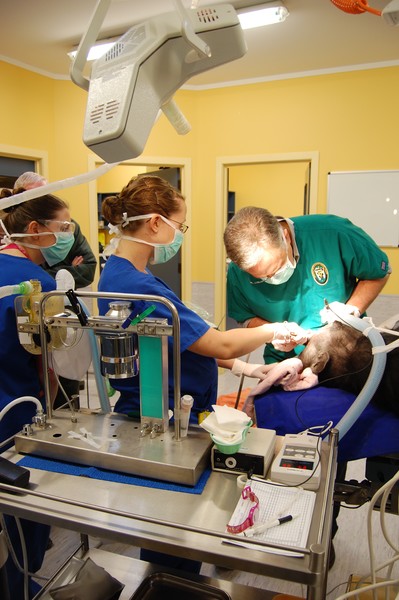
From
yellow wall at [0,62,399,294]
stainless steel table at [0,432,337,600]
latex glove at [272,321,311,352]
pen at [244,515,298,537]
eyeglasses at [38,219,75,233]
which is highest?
yellow wall at [0,62,399,294]

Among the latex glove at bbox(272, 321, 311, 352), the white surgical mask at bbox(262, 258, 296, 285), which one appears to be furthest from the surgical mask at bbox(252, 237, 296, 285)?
the latex glove at bbox(272, 321, 311, 352)

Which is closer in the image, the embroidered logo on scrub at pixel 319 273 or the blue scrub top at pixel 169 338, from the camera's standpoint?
the blue scrub top at pixel 169 338

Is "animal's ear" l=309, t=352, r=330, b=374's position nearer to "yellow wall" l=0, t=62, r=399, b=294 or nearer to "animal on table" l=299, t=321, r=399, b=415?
→ "animal on table" l=299, t=321, r=399, b=415

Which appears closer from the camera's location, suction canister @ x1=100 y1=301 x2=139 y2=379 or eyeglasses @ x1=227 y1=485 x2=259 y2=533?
eyeglasses @ x1=227 y1=485 x2=259 y2=533

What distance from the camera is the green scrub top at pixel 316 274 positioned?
179 centimetres

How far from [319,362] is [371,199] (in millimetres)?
2532

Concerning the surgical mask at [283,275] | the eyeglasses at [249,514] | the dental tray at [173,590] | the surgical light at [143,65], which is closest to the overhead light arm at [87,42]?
the surgical light at [143,65]

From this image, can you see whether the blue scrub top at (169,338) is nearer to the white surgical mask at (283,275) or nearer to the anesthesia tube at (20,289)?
the anesthesia tube at (20,289)

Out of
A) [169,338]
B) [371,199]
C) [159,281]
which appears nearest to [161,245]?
[159,281]

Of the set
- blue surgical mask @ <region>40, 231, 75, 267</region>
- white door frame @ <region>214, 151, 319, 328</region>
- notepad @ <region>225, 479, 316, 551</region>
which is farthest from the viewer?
white door frame @ <region>214, 151, 319, 328</region>

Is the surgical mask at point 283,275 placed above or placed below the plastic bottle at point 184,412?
above

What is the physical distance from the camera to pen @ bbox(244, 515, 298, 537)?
0.83 meters

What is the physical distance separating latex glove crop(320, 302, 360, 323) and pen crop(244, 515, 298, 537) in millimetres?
742

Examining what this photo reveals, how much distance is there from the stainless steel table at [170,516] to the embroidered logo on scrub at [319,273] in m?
0.90
